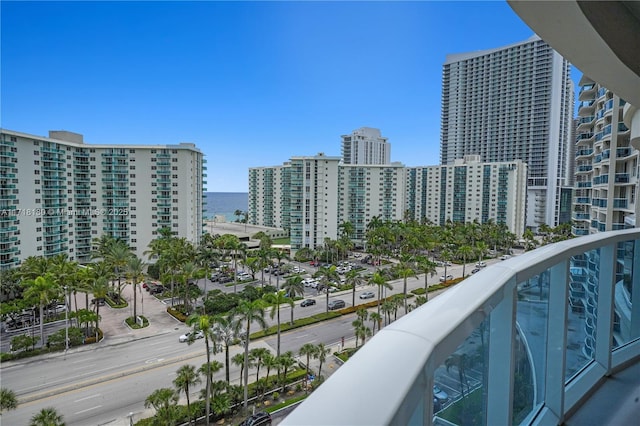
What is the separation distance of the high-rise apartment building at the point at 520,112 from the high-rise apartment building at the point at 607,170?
136ft

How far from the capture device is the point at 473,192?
60594 mm

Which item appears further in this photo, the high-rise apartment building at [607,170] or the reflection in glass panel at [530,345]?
the high-rise apartment building at [607,170]

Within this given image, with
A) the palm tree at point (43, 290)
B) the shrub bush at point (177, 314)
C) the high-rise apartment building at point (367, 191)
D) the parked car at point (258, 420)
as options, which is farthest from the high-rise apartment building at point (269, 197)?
the parked car at point (258, 420)

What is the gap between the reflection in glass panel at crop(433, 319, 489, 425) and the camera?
134cm

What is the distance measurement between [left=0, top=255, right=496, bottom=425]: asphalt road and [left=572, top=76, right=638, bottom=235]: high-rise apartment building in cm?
1813

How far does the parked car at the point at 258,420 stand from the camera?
43.1ft

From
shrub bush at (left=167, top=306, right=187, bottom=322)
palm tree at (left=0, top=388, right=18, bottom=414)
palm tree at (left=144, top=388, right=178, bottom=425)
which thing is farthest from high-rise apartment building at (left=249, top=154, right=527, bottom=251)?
palm tree at (left=0, top=388, right=18, bottom=414)

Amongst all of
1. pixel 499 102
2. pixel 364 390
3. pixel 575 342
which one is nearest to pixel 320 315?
pixel 575 342

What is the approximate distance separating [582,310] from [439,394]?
250 centimetres

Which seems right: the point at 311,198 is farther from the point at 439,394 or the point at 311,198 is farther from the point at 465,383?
the point at 439,394

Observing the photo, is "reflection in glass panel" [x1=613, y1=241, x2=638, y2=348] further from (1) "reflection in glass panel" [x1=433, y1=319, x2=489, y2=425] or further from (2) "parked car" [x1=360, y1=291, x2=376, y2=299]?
(2) "parked car" [x1=360, y1=291, x2=376, y2=299]

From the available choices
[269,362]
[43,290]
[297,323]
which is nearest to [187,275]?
[43,290]

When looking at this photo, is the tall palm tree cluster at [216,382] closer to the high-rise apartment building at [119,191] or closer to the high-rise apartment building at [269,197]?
the high-rise apartment building at [119,191]

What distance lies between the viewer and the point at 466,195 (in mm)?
61375
